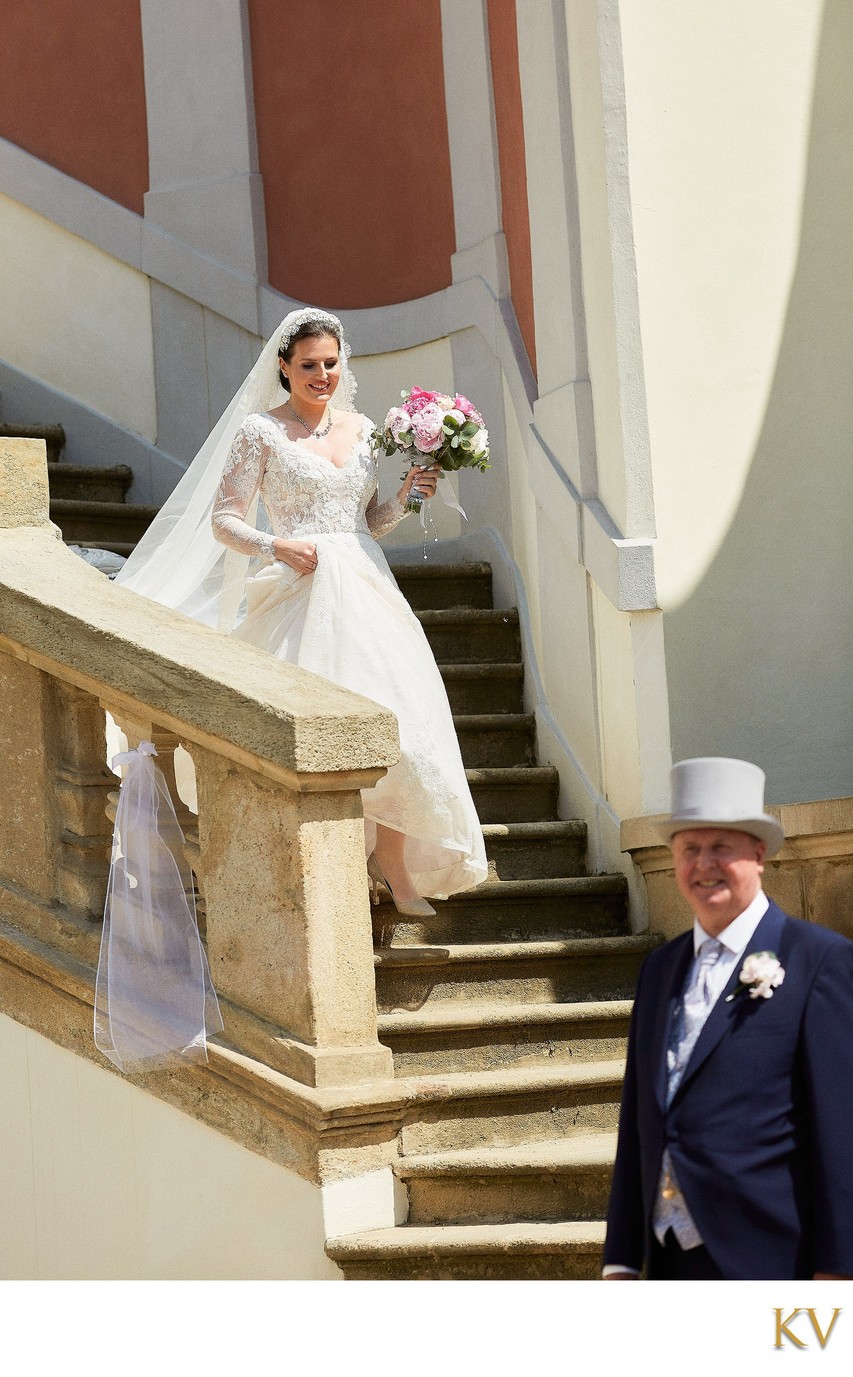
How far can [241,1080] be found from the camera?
14.1 feet

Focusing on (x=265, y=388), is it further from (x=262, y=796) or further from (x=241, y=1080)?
(x=241, y=1080)

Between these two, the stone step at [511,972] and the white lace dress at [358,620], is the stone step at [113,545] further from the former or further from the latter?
the stone step at [511,972]

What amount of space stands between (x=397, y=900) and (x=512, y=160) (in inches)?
130

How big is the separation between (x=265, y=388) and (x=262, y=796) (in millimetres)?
1997

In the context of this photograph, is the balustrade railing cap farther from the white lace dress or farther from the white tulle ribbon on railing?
the white lace dress

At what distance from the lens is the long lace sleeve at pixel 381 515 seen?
5.69m

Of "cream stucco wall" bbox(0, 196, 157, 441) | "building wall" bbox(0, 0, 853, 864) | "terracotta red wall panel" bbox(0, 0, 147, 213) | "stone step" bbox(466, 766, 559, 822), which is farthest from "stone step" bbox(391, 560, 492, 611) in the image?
"terracotta red wall panel" bbox(0, 0, 147, 213)

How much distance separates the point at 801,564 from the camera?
5930 millimetres

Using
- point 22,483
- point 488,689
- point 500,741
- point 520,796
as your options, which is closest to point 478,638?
point 488,689

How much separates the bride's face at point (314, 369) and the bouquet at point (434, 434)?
0.22m

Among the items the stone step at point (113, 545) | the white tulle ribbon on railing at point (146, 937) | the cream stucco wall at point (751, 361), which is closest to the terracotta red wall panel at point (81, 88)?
the stone step at point (113, 545)

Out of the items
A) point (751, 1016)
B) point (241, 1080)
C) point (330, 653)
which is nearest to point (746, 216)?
point (330, 653)

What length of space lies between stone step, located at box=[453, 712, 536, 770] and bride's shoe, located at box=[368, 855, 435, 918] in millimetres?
1275

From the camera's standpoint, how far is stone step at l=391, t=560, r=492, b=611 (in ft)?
24.4
